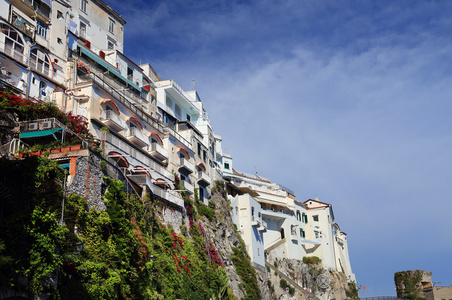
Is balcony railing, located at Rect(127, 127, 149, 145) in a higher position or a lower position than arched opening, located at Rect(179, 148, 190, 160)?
lower

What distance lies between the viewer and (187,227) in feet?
134

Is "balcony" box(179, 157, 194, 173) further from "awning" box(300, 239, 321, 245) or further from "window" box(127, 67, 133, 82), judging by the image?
"awning" box(300, 239, 321, 245)

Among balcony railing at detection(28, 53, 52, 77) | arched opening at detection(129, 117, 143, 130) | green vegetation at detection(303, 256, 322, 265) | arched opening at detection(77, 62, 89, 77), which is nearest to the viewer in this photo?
balcony railing at detection(28, 53, 52, 77)

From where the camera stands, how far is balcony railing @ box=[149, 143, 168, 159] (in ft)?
138

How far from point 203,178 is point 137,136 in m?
11.5

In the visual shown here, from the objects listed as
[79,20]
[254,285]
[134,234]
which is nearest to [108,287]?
[134,234]

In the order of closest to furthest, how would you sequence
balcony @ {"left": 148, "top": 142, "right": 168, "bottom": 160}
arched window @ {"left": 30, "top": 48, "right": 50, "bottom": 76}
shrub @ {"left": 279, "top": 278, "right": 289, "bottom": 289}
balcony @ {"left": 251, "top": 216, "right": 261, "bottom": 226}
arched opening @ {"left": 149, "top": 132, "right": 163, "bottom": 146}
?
arched window @ {"left": 30, "top": 48, "right": 50, "bottom": 76} → balcony @ {"left": 148, "top": 142, "right": 168, "bottom": 160} → arched opening @ {"left": 149, "top": 132, "right": 163, "bottom": 146} → balcony @ {"left": 251, "top": 216, "right": 261, "bottom": 226} → shrub @ {"left": 279, "top": 278, "right": 289, "bottom": 289}

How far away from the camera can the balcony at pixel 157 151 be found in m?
42.0

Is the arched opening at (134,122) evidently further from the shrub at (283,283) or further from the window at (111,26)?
the shrub at (283,283)

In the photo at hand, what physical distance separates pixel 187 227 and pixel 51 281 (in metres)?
21.3

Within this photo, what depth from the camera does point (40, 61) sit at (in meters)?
35.7

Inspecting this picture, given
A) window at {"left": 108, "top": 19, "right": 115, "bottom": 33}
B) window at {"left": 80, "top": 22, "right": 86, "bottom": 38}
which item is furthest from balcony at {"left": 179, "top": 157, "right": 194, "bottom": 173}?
window at {"left": 108, "top": 19, "right": 115, "bottom": 33}

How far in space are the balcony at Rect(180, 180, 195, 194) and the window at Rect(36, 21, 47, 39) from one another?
16014 millimetres

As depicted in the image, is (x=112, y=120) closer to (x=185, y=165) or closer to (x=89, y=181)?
(x=185, y=165)
